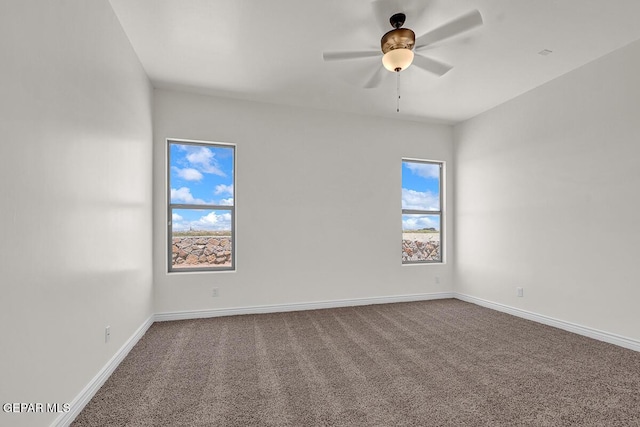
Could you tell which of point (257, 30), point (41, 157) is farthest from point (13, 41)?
point (257, 30)

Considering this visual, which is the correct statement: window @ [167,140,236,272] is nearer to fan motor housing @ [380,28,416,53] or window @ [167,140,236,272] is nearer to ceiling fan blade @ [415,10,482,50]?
fan motor housing @ [380,28,416,53]

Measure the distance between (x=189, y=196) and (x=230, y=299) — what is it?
1.43 m

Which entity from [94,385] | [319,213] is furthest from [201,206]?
[94,385]

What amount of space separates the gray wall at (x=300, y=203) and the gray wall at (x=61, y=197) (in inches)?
42.6

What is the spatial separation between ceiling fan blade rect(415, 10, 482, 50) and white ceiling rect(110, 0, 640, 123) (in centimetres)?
23

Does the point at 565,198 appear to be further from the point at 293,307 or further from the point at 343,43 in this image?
the point at 293,307

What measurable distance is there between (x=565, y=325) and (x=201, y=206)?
4.47m

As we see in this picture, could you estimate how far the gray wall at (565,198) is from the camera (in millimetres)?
2895

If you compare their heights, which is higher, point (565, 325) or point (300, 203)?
point (300, 203)

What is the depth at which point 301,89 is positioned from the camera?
3.76 m

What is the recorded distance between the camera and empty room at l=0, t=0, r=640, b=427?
172 centimetres

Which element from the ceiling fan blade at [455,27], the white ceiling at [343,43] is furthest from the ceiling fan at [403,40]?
the white ceiling at [343,43]

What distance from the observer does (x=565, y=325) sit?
3.38 metres

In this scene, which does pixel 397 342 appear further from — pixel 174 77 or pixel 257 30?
pixel 174 77
